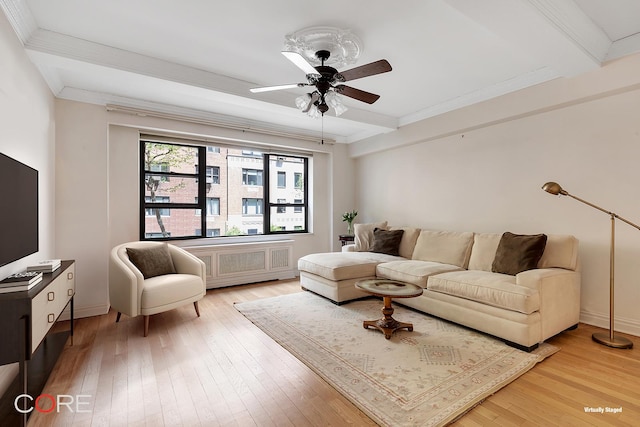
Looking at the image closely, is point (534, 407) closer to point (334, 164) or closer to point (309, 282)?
point (309, 282)

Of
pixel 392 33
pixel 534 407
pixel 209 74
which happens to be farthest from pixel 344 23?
pixel 534 407

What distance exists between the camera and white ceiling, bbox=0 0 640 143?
7.03ft

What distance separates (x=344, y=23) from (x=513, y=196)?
2899 millimetres

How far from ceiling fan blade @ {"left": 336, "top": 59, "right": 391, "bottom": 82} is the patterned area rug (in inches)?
87.9

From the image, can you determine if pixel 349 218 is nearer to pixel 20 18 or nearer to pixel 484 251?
pixel 484 251

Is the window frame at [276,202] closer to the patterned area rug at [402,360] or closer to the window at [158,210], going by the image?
the window at [158,210]

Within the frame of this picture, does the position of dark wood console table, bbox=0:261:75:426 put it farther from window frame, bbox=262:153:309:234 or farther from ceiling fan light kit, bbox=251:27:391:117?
window frame, bbox=262:153:309:234

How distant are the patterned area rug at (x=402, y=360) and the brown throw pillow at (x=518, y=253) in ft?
2.49

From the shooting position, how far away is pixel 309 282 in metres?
4.28

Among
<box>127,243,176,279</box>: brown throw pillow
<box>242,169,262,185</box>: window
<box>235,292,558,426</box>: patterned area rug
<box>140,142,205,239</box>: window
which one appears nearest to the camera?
<box>235,292,558,426</box>: patterned area rug

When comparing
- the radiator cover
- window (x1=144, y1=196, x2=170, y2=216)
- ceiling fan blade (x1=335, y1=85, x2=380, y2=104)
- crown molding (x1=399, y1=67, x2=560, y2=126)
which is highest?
crown molding (x1=399, y1=67, x2=560, y2=126)

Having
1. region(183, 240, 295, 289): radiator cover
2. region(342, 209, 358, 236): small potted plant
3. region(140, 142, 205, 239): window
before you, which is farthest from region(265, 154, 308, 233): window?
region(140, 142, 205, 239): window

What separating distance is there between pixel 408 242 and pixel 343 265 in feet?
4.24

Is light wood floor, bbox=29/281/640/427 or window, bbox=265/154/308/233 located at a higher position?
window, bbox=265/154/308/233
